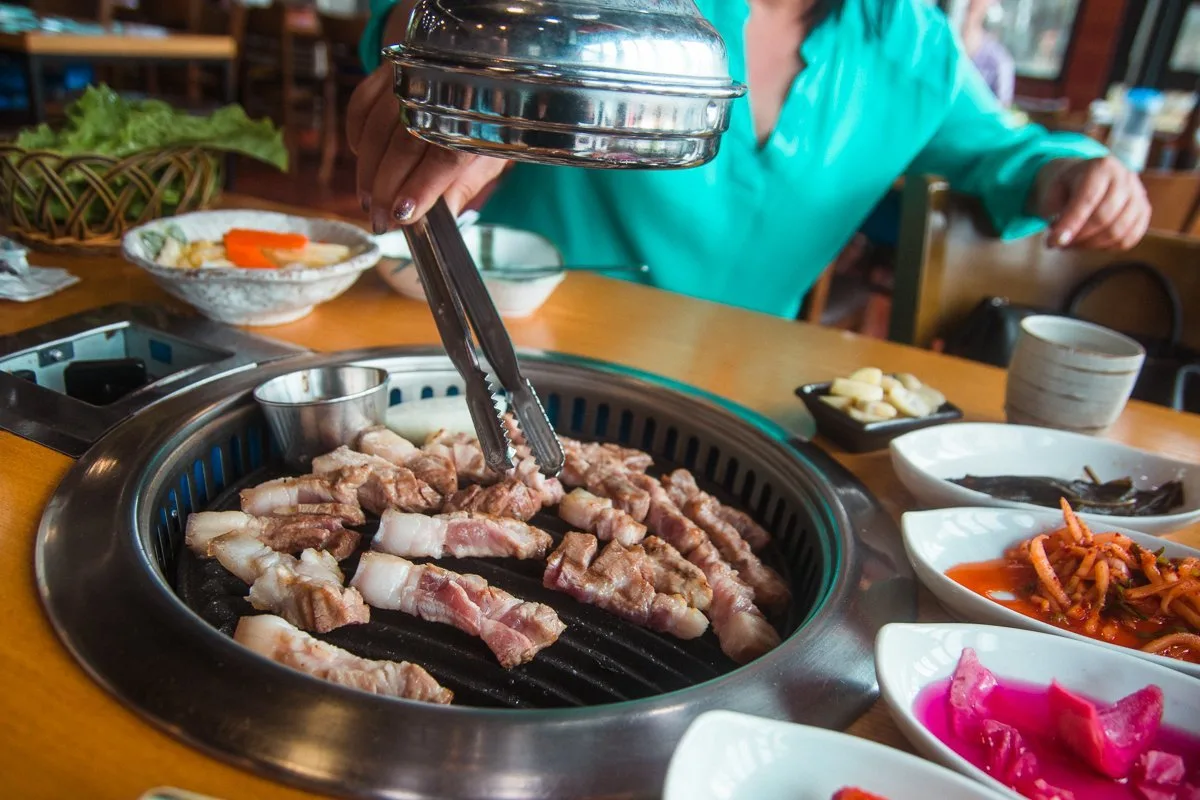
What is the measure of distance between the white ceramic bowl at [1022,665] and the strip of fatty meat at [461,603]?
440 mm

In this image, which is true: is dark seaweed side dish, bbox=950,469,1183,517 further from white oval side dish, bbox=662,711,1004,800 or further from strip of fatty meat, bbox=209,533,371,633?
strip of fatty meat, bbox=209,533,371,633

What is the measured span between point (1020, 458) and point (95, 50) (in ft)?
18.9

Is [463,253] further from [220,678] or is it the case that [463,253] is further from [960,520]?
[960,520]

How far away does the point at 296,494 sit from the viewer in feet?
4.29

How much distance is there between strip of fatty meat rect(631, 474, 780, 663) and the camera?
1129 millimetres

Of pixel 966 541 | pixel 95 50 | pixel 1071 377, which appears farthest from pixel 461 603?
pixel 95 50

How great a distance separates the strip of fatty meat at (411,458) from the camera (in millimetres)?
1398

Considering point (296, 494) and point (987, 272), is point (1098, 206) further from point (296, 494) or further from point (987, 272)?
point (296, 494)

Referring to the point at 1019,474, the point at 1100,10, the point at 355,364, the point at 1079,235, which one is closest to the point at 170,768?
the point at 355,364

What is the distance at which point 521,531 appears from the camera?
1291 millimetres

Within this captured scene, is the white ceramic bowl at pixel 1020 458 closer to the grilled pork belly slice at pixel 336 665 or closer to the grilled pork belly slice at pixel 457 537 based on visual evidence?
the grilled pork belly slice at pixel 457 537

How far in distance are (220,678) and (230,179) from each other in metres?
3.39

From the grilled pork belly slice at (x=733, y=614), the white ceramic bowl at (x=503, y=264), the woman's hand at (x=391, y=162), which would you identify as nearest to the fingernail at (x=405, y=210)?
the woman's hand at (x=391, y=162)

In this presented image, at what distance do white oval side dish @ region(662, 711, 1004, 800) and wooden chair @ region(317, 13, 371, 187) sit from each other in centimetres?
909
